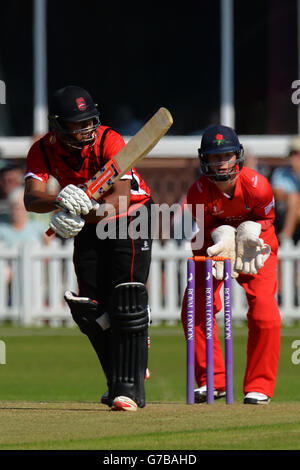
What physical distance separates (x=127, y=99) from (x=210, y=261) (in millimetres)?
9080

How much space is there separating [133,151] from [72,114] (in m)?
0.41

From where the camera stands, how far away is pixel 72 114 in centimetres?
630

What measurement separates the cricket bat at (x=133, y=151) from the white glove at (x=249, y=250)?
98 centimetres

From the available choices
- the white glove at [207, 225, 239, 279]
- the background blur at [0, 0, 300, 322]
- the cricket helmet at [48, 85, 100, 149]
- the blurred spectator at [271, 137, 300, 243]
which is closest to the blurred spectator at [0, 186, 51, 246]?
the background blur at [0, 0, 300, 322]

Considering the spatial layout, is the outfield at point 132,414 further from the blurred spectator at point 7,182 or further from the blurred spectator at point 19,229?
the blurred spectator at point 7,182

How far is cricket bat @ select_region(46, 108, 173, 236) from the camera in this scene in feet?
20.3

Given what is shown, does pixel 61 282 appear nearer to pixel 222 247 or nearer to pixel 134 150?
pixel 222 247

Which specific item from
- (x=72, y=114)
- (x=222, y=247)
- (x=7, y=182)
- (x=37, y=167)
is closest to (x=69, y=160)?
(x=37, y=167)

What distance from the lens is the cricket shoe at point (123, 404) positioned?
6.31 m

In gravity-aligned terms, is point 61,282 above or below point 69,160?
below

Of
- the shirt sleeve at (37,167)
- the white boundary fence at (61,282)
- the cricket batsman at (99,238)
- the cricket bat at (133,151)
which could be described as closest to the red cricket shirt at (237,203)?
the cricket batsman at (99,238)

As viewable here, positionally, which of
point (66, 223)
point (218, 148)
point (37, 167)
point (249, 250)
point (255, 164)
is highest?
point (255, 164)

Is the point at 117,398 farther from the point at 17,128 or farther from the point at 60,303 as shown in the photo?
the point at 17,128

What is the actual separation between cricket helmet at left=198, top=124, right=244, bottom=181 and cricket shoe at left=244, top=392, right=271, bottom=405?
1282 millimetres
